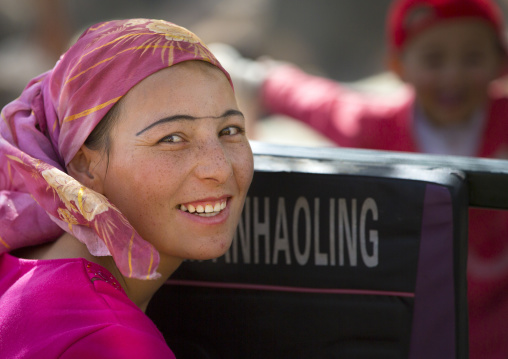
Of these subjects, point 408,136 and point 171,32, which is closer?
point 171,32

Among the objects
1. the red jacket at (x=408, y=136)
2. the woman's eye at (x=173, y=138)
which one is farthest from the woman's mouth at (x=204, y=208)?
the red jacket at (x=408, y=136)

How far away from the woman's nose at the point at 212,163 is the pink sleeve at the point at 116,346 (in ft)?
1.06

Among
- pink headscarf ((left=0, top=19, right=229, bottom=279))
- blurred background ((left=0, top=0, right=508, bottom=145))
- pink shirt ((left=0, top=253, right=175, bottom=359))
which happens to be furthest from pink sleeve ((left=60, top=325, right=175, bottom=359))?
blurred background ((left=0, top=0, right=508, bottom=145))

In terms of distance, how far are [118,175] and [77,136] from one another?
120mm

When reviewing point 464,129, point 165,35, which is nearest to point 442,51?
point 464,129

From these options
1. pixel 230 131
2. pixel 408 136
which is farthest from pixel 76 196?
pixel 408 136

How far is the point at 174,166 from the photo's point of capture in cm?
128

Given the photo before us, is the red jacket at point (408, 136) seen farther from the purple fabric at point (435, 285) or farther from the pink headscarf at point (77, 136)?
the pink headscarf at point (77, 136)

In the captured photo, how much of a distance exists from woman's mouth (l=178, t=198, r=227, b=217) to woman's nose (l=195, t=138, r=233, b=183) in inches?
2.0

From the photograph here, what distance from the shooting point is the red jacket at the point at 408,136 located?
2.08 meters

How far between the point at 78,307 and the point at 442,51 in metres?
2.10

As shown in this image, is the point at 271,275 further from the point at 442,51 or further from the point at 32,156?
the point at 442,51

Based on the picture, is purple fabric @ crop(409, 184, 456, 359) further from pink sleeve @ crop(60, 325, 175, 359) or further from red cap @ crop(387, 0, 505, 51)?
red cap @ crop(387, 0, 505, 51)

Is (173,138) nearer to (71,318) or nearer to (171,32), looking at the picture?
(171,32)
